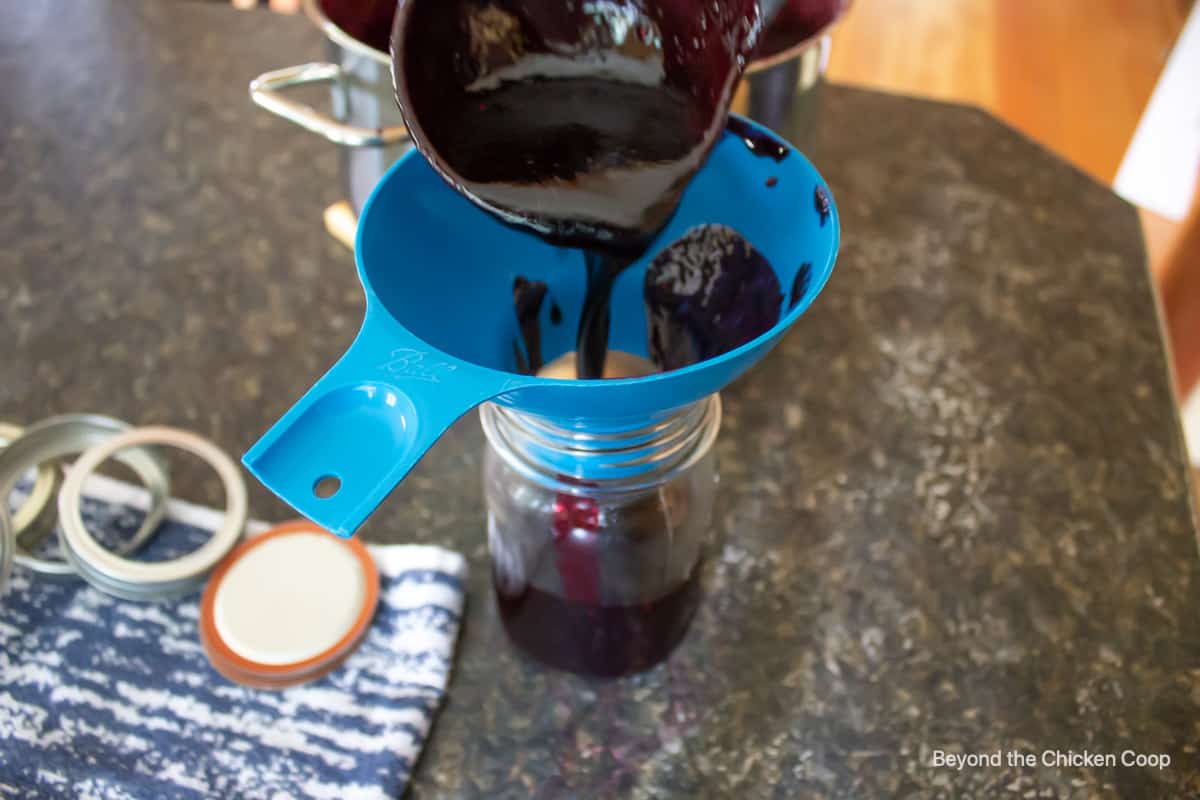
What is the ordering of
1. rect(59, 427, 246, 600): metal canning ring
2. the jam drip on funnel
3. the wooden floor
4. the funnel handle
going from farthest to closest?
the wooden floor → rect(59, 427, 246, 600): metal canning ring → the jam drip on funnel → the funnel handle

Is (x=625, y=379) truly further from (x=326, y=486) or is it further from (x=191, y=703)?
(x=191, y=703)

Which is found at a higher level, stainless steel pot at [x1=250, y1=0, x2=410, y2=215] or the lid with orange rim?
stainless steel pot at [x1=250, y1=0, x2=410, y2=215]

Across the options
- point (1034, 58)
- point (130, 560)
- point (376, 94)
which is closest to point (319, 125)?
point (376, 94)

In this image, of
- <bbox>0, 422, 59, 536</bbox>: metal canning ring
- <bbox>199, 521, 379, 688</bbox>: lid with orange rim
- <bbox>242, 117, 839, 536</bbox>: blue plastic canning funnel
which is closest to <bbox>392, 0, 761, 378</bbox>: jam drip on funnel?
<bbox>242, 117, 839, 536</bbox>: blue plastic canning funnel

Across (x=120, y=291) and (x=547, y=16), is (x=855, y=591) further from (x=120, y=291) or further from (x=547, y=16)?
(x=120, y=291)

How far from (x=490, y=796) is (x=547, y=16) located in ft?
1.39

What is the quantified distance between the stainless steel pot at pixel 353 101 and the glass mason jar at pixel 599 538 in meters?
0.24

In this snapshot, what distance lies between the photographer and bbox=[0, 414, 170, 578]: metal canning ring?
23.4 inches

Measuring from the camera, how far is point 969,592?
0.63 m

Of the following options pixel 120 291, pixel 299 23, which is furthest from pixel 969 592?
pixel 299 23

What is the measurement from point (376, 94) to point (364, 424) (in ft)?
1.15

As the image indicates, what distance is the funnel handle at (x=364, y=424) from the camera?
37 cm

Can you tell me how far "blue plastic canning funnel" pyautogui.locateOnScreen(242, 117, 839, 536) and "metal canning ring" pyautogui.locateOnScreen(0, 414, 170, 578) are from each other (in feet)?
0.83

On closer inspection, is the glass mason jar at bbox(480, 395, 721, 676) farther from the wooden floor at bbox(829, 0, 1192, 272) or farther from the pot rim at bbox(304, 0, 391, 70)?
the wooden floor at bbox(829, 0, 1192, 272)
